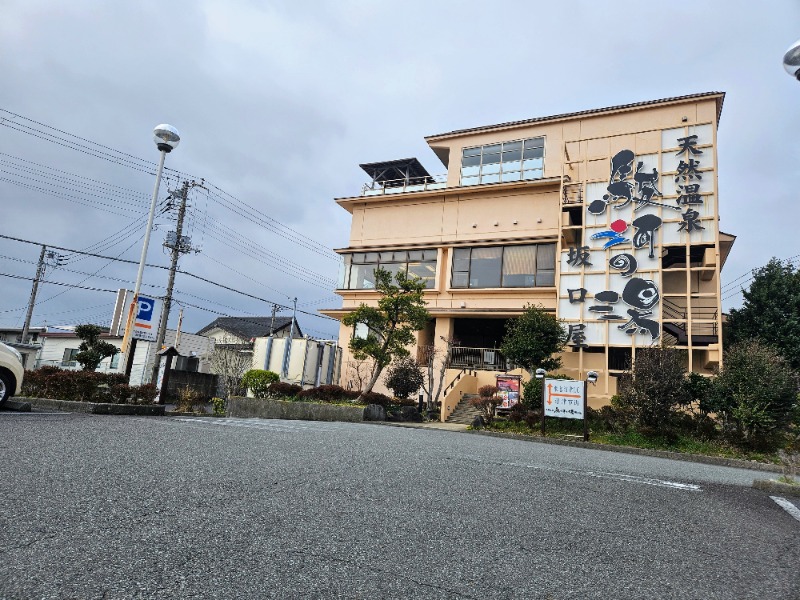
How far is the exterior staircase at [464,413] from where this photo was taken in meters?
19.7

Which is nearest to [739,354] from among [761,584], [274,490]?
[761,584]

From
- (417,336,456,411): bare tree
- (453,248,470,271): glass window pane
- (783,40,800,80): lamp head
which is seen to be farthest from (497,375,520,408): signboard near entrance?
(783,40,800,80): lamp head

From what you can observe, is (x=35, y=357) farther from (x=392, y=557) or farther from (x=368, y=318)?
(x=392, y=557)

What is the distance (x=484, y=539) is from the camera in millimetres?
3162

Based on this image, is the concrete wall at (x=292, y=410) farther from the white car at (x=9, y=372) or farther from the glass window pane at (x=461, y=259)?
the glass window pane at (x=461, y=259)

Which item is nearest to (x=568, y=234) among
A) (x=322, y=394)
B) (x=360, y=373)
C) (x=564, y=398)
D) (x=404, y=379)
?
(x=404, y=379)

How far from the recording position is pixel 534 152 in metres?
25.4

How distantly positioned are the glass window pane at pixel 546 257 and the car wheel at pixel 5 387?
777 inches

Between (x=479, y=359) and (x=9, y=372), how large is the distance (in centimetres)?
1836

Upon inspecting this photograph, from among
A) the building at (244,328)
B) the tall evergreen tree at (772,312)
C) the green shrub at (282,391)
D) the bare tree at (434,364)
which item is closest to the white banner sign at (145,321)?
the green shrub at (282,391)

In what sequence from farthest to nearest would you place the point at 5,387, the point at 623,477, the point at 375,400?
1. the point at 375,400
2. the point at 5,387
3. the point at 623,477

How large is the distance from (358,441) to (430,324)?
17.9 metres

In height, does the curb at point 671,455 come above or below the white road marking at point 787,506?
below

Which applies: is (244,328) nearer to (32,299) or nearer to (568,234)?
(32,299)
